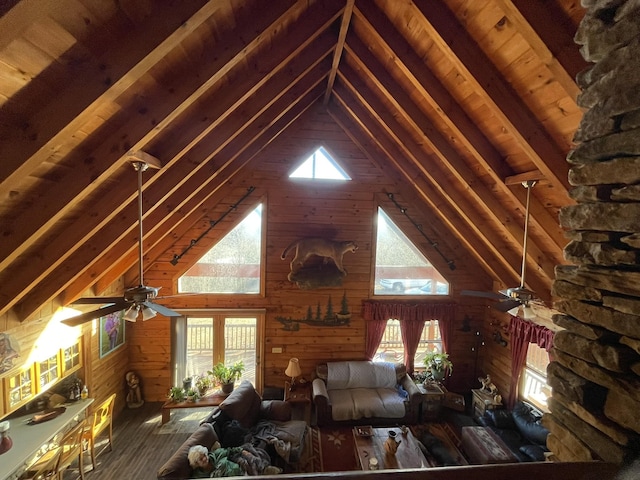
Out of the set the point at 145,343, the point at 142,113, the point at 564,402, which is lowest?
the point at 145,343

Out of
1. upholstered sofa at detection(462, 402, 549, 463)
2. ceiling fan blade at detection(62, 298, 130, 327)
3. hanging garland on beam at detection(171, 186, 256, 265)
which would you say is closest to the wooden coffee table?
upholstered sofa at detection(462, 402, 549, 463)

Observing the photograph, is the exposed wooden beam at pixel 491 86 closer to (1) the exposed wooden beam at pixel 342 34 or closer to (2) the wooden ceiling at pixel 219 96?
(2) the wooden ceiling at pixel 219 96

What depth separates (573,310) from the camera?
131 cm

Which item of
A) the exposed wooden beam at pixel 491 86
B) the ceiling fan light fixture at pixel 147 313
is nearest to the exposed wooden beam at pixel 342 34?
the exposed wooden beam at pixel 491 86

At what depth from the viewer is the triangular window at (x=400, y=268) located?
19.3 feet

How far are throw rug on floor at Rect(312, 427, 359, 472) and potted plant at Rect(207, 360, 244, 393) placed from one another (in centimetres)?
160

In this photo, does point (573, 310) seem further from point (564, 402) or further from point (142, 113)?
point (142, 113)

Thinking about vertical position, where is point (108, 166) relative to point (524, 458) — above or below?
above

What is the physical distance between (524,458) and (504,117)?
4.40 metres

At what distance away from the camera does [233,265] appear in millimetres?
5648

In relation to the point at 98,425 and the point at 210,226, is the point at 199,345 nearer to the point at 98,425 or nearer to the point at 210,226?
the point at 98,425

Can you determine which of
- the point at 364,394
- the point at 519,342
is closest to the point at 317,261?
the point at 364,394

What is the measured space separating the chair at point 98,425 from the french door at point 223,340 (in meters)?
1.30

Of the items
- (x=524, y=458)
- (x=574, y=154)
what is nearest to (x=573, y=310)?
(x=574, y=154)
